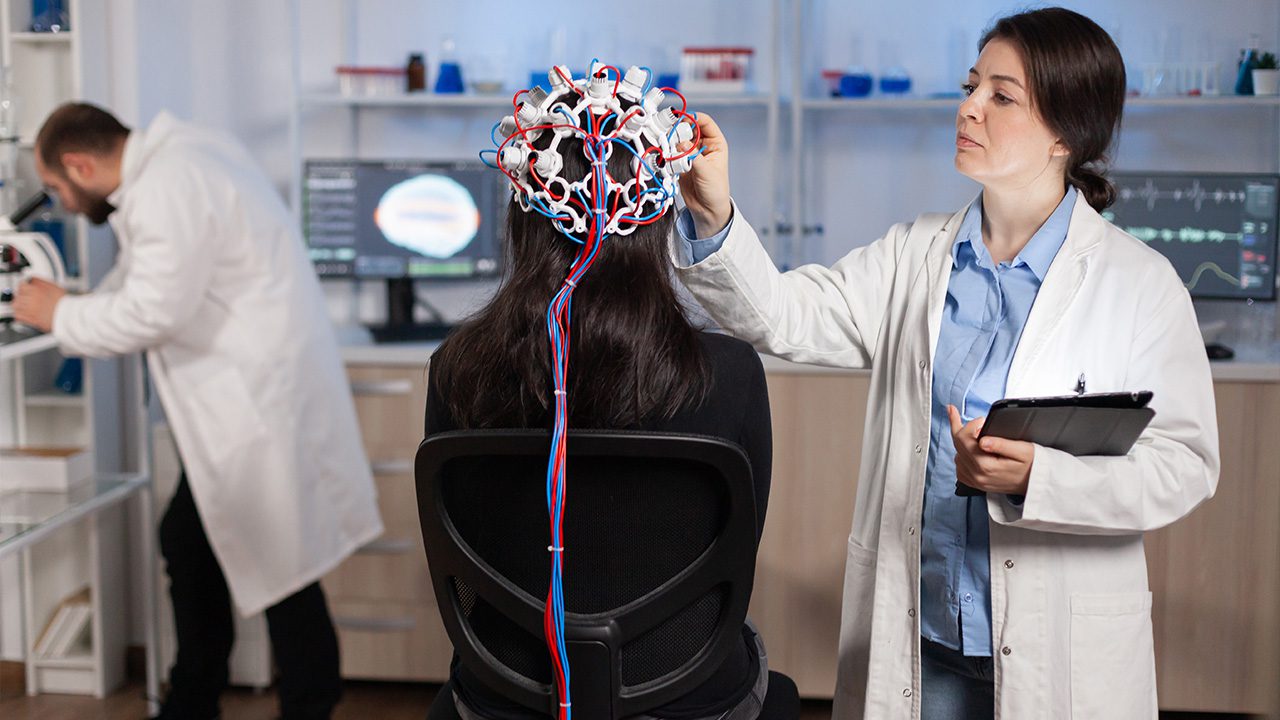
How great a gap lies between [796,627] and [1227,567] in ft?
3.26

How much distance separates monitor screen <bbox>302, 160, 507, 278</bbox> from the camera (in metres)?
3.10

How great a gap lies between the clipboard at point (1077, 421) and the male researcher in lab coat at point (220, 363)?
5.35 feet

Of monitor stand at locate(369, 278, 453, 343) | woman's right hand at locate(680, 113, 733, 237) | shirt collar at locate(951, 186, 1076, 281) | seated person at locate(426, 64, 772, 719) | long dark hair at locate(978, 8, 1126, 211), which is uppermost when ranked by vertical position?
long dark hair at locate(978, 8, 1126, 211)

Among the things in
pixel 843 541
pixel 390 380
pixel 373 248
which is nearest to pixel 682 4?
pixel 373 248

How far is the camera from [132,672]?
3.07 metres

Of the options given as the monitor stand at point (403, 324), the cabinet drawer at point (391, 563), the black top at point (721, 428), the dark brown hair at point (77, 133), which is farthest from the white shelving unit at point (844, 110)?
the black top at point (721, 428)

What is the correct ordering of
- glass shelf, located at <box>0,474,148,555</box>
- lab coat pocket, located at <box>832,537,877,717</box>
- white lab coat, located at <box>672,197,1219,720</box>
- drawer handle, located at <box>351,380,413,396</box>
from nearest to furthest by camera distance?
white lab coat, located at <box>672,197,1219,720</box>, lab coat pocket, located at <box>832,537,877,717</box>, glass shelf, located at <box>0,474,148,555</box>, drawer handle, located at <box>351,380,413,396</box>

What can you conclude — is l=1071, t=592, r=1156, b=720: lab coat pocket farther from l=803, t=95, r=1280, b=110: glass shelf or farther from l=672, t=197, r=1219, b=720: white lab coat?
l=803, t=95, r=1280, b=110: glass shelf

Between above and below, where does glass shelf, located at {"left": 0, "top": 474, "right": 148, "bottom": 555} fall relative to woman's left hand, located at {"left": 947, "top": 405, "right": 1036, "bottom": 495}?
below

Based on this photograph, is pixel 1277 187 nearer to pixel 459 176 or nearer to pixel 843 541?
pixel 843 541

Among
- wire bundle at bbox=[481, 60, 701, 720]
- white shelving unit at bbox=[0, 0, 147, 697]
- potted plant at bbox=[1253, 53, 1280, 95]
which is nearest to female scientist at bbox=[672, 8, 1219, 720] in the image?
wire bundle at bbox=[481, 60, 701, 720]

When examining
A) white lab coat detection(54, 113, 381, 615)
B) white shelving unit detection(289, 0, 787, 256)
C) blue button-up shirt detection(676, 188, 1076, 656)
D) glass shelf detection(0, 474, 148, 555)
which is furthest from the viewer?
white shelving unit detection(289, 0, 787, 256)

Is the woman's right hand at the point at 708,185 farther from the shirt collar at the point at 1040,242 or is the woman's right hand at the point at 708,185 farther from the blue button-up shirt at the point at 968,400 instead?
the shirt collar at the point at 1040,242

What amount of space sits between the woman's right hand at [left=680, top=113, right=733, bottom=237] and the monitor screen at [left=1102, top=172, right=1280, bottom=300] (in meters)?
1.81
